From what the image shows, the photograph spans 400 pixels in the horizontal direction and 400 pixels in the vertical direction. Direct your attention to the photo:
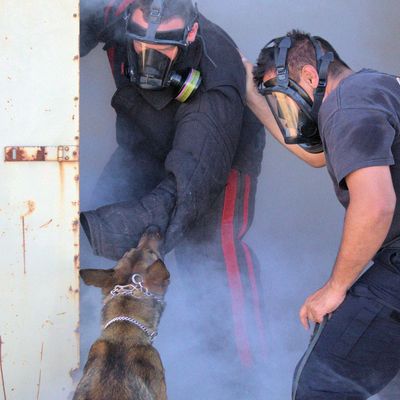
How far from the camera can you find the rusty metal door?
2035 millimetres

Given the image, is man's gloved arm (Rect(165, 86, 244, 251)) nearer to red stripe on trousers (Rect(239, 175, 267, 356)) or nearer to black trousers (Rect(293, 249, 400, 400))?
red stripe on trousers (Rect(239, 175, 267, 356))

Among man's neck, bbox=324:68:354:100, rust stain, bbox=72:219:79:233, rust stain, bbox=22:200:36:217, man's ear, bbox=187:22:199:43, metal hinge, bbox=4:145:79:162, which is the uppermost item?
man's neck, bbox=324:68:354:100

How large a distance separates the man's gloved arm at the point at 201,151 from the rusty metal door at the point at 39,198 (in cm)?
42

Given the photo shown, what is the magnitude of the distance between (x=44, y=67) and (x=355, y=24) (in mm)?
1972

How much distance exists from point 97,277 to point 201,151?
0.64 metres

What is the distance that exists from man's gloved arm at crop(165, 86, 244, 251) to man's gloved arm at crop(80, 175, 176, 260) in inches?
2.8

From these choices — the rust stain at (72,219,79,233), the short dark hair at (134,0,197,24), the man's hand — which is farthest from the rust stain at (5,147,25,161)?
the man's hand

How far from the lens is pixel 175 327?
9.95 ft

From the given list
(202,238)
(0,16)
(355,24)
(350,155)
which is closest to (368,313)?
(350,155)

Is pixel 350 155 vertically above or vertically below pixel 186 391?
above

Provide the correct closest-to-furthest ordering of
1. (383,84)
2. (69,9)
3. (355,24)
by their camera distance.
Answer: (383,84), (69,9), (355,24)

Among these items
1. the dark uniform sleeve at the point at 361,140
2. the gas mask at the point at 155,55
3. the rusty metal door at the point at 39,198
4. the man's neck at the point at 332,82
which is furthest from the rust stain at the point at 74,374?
the man's neck at the point at 332,82

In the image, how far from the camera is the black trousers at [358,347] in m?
1.97

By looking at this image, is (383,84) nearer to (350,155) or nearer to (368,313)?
(350,155)
